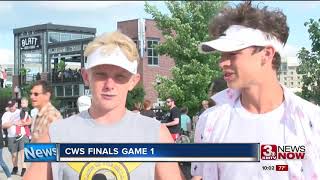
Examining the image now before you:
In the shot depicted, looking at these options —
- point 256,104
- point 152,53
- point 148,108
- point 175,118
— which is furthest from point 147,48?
point 175,118

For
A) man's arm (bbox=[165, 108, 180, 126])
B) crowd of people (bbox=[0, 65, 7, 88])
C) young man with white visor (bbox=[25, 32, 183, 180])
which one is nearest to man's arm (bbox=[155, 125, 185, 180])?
young man with white visor (bbox=[25, 32, 183, 180])

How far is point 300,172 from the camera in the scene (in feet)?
5.52

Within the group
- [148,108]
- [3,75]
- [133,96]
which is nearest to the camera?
[3,75]

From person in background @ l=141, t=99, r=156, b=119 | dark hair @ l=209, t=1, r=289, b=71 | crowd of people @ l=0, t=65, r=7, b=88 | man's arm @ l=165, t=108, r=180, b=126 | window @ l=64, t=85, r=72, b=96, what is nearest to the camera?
dark hair @ l=209, t=1, r=289, b=71

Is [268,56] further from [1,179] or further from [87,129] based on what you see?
[1,179]

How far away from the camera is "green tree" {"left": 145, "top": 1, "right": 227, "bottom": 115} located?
1.98m

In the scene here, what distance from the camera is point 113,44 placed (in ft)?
5.48

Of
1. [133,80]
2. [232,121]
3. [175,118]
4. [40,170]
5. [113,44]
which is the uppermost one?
[113,44]

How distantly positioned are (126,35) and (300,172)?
641 mm

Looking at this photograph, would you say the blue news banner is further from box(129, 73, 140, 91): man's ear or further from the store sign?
the store sign

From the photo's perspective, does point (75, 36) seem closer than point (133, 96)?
Yes

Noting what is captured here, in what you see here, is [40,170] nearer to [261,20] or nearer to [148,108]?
[261,20]

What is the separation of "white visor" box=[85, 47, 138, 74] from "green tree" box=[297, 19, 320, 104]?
527 millimetres

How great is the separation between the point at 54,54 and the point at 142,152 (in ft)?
1.28
